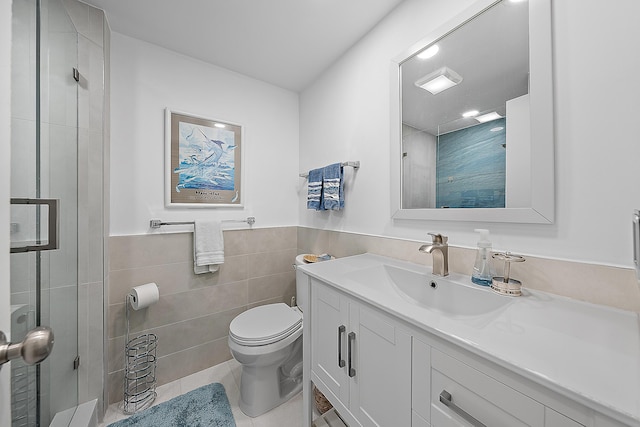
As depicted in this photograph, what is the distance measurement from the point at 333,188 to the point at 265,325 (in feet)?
3.27

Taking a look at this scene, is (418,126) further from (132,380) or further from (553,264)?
(132,380)

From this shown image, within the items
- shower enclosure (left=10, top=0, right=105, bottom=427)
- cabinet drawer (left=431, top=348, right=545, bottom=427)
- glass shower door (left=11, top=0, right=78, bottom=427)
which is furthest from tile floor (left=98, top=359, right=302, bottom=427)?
cabinet drawer (left=431, top=348, right=545, bottom=427)

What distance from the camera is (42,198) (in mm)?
912

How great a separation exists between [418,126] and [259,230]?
1.41 metres

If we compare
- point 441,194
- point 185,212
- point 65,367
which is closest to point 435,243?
point 441,194

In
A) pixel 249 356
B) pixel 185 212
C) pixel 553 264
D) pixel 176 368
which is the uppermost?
pixel 185 212

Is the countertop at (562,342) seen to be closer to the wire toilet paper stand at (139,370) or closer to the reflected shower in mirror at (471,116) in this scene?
the reflected shower in mirror at (471,116)

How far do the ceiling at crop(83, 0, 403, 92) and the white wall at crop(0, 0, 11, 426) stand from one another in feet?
3.71

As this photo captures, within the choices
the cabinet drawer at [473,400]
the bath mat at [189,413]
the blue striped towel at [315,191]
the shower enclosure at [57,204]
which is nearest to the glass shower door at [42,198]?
the shower enclosure at [57,204]

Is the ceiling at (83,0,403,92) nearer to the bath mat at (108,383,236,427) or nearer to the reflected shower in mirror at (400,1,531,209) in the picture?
the reflected shower in mirror at (400,1,531,209)

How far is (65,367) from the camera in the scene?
3.65ft

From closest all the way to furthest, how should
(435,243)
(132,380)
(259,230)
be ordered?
1. (435,243)
2. (132,380)
3. (259,230)

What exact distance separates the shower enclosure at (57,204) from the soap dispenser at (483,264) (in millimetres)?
1436

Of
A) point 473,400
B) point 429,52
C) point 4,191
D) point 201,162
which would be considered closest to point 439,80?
point 429,52
